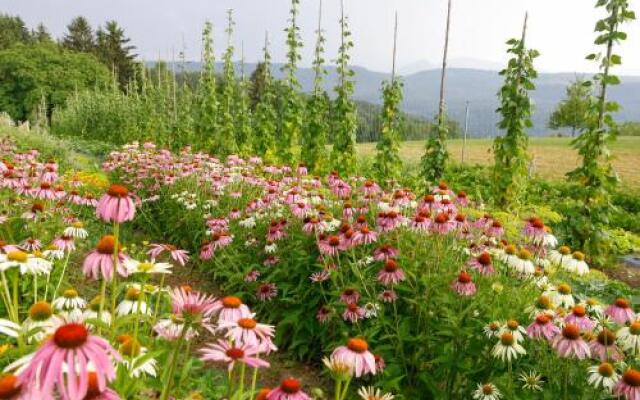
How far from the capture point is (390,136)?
8.48 m

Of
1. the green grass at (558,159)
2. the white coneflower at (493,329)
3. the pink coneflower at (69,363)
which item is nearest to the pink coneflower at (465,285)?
the white coneflower at (493,329)

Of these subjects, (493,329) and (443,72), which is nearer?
(493,329)

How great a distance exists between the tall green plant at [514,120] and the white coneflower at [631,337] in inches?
221

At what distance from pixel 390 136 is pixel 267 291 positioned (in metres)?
4.91

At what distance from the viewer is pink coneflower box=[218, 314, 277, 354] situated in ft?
4.42

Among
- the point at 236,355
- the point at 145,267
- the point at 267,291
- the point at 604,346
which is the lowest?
the point at 267,291

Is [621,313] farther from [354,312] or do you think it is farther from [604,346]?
[354,312]

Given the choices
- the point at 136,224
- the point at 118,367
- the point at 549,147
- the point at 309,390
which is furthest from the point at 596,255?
the point at 549,147

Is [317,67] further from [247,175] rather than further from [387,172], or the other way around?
[247,175]

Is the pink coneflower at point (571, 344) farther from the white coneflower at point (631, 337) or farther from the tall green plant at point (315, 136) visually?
the tall green plant at point (315, 136)

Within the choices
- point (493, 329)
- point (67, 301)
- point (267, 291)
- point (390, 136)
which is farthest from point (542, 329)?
point (390, 136)

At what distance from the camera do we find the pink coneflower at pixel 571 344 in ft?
6.87

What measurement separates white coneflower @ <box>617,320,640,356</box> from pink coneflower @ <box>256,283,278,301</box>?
2.49 meters

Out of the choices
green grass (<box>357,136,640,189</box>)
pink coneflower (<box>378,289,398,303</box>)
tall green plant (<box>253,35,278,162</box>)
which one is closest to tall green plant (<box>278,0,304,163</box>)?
tall green plant (<box>253,35,278,162</box>)
